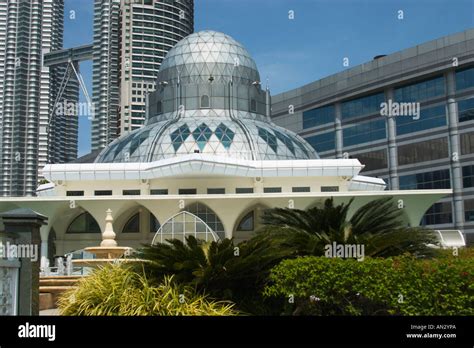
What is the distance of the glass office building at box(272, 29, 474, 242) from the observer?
2133 inches

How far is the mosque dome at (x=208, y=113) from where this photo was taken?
36562 mm

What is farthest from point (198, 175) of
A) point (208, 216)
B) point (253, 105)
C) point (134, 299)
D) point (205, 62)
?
point (134, 299)

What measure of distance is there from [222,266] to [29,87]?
19.8 ft

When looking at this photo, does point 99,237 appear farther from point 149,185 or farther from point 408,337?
point 408,337

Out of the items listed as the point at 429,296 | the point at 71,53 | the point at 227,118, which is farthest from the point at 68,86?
the point at 227,118

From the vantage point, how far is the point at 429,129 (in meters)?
57.1

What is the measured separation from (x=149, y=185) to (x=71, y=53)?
24.0m

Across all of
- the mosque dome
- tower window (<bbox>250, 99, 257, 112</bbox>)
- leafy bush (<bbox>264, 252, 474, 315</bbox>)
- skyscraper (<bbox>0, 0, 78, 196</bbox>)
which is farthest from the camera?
tower window (<bbox>250, 99, 257, 112</bbox>)

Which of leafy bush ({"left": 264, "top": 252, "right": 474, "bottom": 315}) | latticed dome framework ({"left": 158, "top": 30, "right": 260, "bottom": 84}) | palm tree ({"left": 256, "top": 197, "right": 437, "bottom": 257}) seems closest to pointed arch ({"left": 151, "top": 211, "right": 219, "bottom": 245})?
latticed dome framework ({"left": 158, "top": 30, "right": 260, "bottom": 84})

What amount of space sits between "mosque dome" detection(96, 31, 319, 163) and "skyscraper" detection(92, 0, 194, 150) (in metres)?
1.40

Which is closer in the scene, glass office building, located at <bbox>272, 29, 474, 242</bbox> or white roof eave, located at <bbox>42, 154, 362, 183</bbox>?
white roof eave, located at <bbox>42, 154, 362, 183</bbox>

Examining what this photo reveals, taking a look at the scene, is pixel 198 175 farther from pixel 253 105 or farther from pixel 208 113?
pixel 253 105

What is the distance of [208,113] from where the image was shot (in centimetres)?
4028

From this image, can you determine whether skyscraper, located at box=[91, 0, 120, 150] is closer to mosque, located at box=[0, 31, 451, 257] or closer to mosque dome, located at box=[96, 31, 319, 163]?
mosque, located at box=[0, 31, 451, 257]
